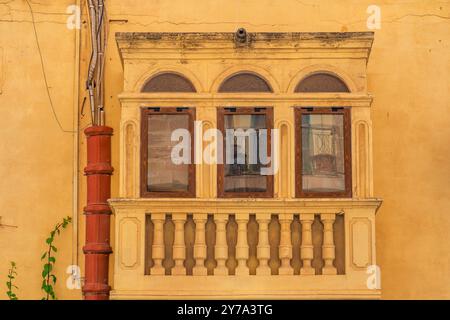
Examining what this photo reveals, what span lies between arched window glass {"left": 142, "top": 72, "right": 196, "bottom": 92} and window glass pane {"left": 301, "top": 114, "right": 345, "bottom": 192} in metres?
1.48

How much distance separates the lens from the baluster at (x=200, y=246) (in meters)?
19.1

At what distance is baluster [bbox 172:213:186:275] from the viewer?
19078 millimetres

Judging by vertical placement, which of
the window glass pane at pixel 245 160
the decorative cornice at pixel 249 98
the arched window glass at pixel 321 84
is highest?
the arched window glass at pixel 321 84

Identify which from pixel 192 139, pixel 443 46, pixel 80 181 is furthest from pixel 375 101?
pixel 80 181

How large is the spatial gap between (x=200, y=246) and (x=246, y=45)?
2.54m

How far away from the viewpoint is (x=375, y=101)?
67.4 feet

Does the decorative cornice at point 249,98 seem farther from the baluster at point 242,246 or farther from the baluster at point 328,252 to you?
the baluster at point 328,252

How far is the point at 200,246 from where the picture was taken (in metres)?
19.1

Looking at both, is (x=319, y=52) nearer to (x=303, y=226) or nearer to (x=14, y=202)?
(x=303, y=226)

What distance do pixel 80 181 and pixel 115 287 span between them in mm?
1949

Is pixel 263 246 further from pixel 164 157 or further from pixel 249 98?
pixel 249 98

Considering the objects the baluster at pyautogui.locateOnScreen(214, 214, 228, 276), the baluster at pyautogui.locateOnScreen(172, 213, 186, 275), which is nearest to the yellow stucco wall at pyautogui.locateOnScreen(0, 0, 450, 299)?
the baluster at pyautogui.locateOnScreen(172, 213, 186, 275)

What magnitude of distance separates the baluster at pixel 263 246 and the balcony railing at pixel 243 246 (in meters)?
0.01

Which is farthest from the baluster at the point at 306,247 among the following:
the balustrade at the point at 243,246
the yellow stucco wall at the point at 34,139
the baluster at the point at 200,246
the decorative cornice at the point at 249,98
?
the yellow stucco wall at the point at 34,139
